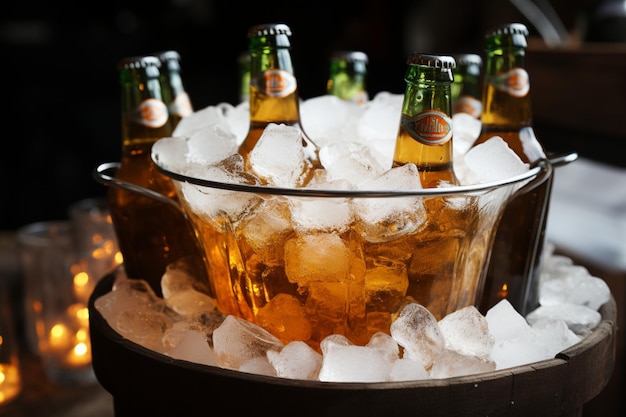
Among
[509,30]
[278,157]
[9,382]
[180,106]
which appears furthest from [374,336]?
[9,382]

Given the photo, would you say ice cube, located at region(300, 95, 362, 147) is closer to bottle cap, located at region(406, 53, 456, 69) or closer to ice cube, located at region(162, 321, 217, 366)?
bottle cap, located at region(406, 53, 456, 69)

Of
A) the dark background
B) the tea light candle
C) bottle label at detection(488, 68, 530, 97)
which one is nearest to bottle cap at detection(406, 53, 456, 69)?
bottle label at detection(488, 68, 530, 97)

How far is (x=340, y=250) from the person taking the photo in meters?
0.75

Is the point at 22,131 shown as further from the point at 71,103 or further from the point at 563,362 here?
the point at 563,362

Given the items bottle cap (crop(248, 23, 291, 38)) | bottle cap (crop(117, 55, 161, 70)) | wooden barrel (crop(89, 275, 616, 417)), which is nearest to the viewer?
wooden barrel (crop(89, 275, 616, 417))

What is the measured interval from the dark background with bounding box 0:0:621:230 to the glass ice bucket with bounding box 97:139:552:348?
3.53 m

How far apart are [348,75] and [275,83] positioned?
0.41 metres

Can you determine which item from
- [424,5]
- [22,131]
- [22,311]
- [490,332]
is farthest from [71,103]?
[490,332]

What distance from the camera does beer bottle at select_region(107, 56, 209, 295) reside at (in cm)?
100

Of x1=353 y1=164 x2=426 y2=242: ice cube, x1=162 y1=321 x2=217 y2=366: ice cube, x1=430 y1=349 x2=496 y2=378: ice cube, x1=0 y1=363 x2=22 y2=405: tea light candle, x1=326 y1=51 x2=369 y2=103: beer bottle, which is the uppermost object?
x1=326 y1=51 x2=369 y2=103: beer bottle

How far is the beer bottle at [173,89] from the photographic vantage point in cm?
114

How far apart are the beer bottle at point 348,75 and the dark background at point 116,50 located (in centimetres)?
302

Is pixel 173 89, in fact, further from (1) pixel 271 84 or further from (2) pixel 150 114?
(1) pixel 271 84

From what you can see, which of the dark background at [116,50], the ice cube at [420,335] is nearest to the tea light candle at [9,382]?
the ice cube at [420,335]
